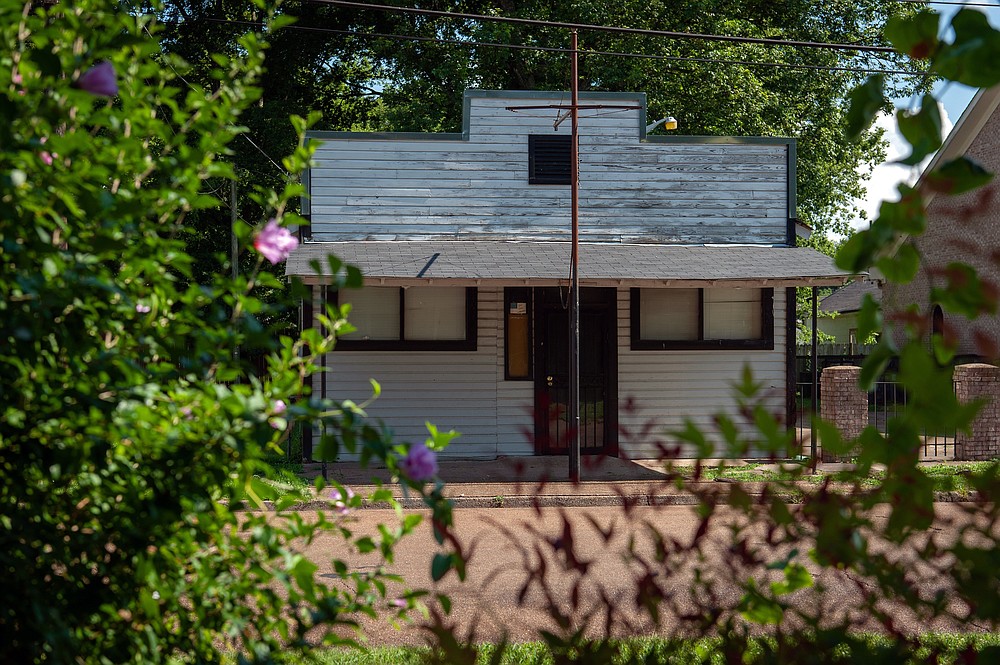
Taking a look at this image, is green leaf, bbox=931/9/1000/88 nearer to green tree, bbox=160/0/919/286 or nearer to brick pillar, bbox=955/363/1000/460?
brick pillar, bbox=955/363/1000/460

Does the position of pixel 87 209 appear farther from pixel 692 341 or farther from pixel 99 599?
pixel 692 341

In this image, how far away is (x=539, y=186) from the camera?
18016mm

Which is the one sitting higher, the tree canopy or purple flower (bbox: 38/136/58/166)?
the tree canopy

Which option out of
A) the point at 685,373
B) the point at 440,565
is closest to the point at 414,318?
the point at 685,373

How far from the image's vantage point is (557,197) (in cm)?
1803

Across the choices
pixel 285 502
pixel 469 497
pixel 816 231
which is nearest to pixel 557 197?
pixel 469 497

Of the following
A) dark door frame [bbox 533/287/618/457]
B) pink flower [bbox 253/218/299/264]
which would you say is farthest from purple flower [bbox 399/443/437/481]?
dark door frame [bbox 533/287/618/457]

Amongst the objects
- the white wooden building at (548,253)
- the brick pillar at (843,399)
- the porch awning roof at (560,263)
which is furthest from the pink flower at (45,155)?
the brick pillar at (843,399)

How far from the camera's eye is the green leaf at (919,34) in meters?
2.17

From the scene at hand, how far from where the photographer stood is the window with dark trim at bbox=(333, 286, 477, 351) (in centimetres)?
1711

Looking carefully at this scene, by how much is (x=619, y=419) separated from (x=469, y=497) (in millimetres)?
5428

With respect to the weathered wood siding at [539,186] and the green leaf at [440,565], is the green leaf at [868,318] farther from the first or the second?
the weathered wood siding at [539,186]

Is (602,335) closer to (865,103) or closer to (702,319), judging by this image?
(702,319)

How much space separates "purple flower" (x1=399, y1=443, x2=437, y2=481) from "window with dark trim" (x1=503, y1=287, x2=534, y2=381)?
1495 centimetres
